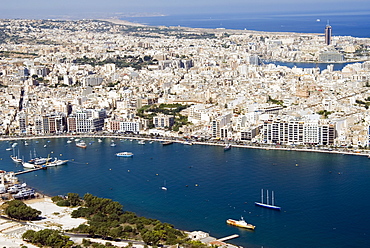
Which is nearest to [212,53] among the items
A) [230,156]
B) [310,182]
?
[230,156]

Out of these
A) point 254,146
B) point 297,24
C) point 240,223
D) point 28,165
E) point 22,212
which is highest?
point 297,24

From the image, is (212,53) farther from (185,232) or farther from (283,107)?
(185,232)

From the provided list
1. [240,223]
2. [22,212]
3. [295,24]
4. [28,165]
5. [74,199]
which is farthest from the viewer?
[295,24]

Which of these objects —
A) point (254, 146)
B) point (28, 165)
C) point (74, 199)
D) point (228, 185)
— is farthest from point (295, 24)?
point (74, 199)

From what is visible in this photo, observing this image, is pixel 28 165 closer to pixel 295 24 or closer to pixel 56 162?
pixel 56 162

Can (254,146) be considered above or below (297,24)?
below
